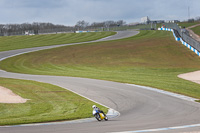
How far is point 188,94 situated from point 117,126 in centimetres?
1196

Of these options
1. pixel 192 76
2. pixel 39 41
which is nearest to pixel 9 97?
pixel 192 76

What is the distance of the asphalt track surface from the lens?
44.0 ft

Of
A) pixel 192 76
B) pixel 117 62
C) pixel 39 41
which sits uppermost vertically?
pixel 39 41

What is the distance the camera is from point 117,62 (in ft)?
154

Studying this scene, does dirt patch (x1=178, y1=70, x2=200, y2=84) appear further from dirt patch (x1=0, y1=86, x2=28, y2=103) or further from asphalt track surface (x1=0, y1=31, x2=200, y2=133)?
dirt patch (x1=0, y1=86, x2=28, y2=103)

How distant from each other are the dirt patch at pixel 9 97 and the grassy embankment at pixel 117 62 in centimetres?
1200

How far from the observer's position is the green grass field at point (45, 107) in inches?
618

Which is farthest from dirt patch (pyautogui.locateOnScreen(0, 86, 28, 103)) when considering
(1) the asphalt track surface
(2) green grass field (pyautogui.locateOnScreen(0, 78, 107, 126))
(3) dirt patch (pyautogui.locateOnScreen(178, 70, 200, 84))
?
(3) dirt patch (pyautogui.locateOnScreen(178, 70, 200, 84))

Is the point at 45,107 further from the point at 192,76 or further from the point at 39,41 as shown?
the point at 39,41

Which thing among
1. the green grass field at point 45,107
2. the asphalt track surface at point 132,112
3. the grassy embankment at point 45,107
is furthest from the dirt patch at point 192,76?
the grassy embankment at point 45,107

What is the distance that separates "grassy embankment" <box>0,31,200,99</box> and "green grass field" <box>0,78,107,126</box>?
9.61 metres

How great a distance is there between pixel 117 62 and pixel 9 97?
2700 centimetres

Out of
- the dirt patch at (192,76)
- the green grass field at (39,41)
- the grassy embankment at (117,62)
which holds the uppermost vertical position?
the green grass field at (39,41)

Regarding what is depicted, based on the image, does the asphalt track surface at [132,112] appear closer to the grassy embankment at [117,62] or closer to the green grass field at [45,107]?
the green grass field at [45,107]
